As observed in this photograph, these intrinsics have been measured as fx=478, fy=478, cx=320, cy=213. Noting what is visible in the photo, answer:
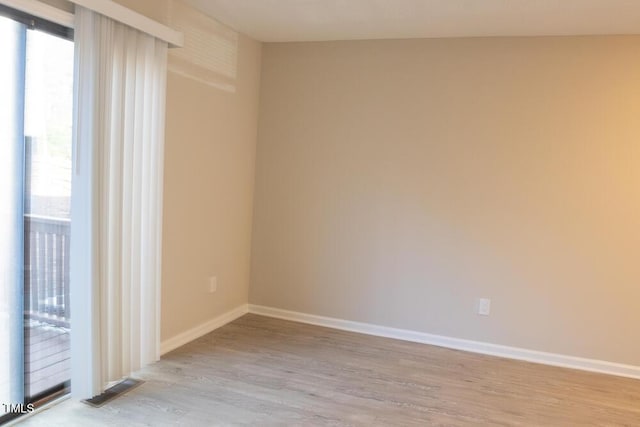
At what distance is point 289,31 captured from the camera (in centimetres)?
371

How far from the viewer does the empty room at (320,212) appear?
97.1 inches

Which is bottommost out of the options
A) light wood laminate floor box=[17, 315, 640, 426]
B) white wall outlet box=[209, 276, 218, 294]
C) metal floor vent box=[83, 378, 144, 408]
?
light wood laminate floor box=[17, 315, 640, 426]

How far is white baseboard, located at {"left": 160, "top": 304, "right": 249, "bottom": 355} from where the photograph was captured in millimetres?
3341

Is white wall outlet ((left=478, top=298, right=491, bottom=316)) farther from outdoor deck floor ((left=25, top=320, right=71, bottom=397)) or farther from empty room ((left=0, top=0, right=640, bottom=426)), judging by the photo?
outdoor deck floor ((left=25, top=320, right=71, bottom=397))

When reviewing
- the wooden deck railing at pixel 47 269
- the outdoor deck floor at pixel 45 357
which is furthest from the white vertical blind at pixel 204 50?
the outdoor deck floor at pixel 45 357

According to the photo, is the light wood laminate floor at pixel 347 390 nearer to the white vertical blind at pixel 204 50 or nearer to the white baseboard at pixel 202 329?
the white baseboard at pixel 202 329

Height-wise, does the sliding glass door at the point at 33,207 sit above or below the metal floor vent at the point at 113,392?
above

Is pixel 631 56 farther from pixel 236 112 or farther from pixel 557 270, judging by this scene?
pixel 236 112

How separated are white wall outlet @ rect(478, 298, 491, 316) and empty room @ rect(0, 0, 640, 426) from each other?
0.06 ft

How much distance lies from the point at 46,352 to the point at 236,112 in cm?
221

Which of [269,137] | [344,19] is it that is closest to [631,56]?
[344,19]

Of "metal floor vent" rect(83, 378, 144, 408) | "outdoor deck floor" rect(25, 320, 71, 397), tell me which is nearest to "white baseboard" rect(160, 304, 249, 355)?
"metal floor vent" rect(83, 378, 144, 408)

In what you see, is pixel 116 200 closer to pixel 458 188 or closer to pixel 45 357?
pixel 45 357

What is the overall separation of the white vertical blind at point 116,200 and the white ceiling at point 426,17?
0.81 meters
